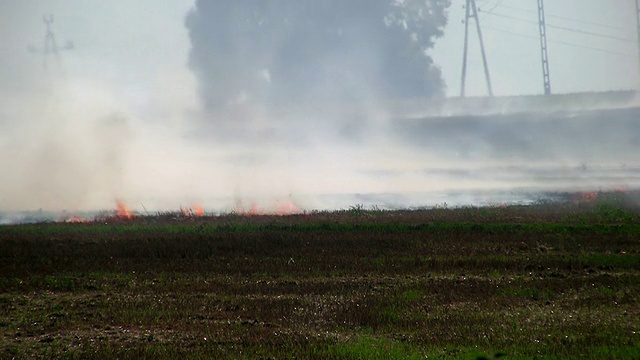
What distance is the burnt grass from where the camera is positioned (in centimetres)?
1537

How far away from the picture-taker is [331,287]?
21.9m

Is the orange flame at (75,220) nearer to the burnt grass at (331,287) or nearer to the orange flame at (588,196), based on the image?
the burnt grass at (331,287)

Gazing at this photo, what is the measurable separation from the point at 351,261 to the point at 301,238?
5.12 meters

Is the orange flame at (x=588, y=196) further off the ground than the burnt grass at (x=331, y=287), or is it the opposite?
the orange flame at (x=588, y=196)

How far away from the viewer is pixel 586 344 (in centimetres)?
1459

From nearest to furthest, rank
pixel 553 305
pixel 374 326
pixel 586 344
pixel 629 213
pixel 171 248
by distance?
1. pixel 586 344
2. pixel 374 326
3. pixel 553 305
4. pixel 171 248
5. pixel 629 213

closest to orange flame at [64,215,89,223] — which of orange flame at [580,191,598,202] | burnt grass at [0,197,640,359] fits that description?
burnt grass at [0,197,640,359]

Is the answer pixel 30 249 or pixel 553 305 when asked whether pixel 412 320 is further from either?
pixel 30 249

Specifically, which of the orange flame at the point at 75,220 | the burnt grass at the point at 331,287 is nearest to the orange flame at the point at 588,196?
the burnt grass at the point at 331,287

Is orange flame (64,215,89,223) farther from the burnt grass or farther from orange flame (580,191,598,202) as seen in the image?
orange flame (580,191,598,202)

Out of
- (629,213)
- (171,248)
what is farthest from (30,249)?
(629,213)

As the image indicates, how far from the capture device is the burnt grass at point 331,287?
15367mm

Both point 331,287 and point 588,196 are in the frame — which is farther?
point 588,196

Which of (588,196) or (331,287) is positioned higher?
(588,196)
